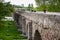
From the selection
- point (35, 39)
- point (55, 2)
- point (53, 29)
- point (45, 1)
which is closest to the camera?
point (53, 29)

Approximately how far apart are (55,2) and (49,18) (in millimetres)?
18048

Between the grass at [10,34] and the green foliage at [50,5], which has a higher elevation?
the green foliage at [50,5]

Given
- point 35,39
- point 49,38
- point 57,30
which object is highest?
point 57,30

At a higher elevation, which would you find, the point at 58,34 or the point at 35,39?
the point at 58,34

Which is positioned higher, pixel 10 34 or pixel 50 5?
pixel 50 5

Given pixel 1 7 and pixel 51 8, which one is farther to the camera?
pixel 51 8

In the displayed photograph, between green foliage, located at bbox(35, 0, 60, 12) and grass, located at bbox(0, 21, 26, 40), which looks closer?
grass, located at bbox(0, 21, 26, 40)

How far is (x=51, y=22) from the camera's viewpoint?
6102mm

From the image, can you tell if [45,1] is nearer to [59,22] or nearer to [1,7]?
[1,7]

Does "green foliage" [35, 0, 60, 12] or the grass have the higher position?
"green foliage" [35, 0, 60, 12]

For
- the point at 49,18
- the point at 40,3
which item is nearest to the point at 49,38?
the point at 49,18

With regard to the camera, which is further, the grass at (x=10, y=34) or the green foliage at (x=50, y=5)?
the green foliage at (x=50, y=5)

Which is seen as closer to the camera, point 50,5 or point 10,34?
point 10,34

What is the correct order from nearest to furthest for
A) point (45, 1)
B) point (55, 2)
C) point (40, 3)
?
point (55, 2) → point (45, 1) → point (40, 3)
